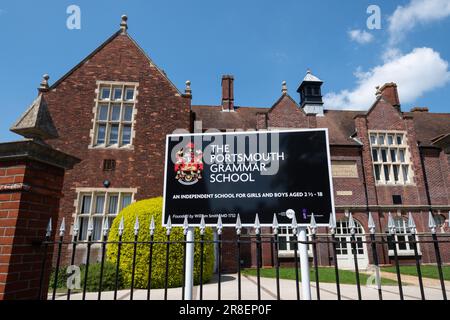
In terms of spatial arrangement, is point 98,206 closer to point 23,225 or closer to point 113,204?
point 113,204

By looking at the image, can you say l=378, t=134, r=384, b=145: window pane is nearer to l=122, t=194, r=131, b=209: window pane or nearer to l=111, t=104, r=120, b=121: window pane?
l=122, t=194, r=131, b=209: window pane

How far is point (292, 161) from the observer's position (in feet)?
17.5

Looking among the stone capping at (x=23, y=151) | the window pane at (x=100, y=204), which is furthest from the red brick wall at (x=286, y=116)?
the stone capping at (x=23, y=151)

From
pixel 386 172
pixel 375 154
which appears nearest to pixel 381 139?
pixel 375 154

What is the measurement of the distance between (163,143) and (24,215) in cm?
930

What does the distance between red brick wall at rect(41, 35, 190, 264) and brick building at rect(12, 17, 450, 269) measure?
0.15 feet

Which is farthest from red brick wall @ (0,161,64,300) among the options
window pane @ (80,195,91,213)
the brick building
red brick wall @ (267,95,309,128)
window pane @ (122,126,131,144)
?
red brick wall @ (267,95,309,128)

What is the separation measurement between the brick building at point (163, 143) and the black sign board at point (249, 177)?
234 inches

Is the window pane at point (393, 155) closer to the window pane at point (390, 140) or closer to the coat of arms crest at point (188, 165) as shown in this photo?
the window pane at point (390, 140)

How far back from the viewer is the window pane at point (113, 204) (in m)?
11.2

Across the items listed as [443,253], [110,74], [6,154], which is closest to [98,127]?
[110,74]

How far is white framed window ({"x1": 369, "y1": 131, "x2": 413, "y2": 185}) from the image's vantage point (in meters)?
15.7

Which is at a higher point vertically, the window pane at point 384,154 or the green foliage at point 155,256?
the window pane at point 384,154

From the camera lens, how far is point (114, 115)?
1251 cm
